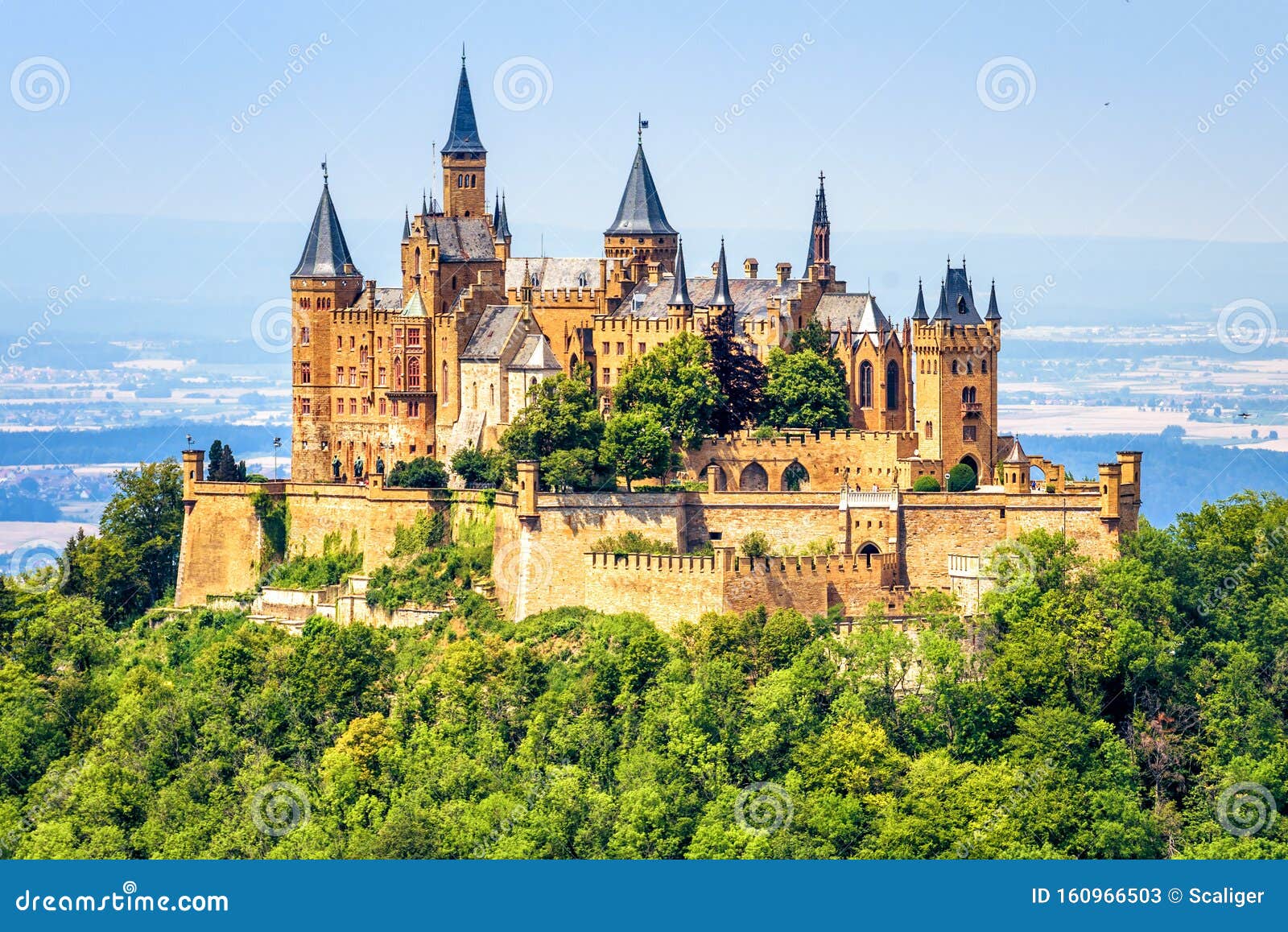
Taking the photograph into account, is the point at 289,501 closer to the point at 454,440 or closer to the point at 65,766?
the point at 454,440

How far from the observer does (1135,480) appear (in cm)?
7625

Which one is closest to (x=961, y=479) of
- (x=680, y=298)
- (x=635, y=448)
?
(x=635, y=448)

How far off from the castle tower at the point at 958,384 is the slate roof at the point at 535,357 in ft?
40.1

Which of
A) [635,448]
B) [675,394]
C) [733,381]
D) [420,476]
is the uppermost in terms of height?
[733,381]

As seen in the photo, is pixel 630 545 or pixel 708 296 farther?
pixel 708 296

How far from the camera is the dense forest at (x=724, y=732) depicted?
66.1 metres

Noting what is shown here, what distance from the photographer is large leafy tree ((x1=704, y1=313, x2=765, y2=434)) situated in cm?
8388

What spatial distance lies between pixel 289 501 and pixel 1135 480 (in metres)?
28.4

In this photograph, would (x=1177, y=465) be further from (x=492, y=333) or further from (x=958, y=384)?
(x=492, y=333)

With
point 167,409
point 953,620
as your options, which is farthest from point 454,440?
point 167,409

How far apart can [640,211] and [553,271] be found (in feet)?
16.9

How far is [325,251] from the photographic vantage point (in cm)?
9244

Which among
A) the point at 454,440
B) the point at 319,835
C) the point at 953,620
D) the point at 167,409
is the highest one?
the point at 167,409

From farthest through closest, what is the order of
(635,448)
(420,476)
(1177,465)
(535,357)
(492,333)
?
(1177,465) < (492,333) < (535,357) < (420,476) < (635,448)
